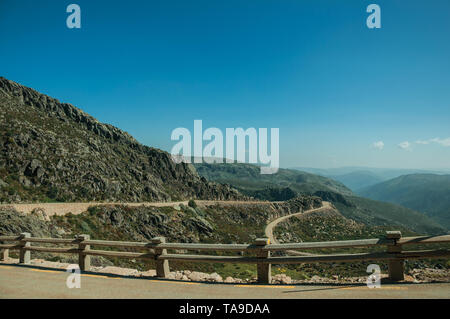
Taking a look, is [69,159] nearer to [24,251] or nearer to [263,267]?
[24,251]

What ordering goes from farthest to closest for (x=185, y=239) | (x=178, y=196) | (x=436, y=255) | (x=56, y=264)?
(x=178, y=196) < (x=185, y=239) < (x=56, y=264) < (x=436, y=255)

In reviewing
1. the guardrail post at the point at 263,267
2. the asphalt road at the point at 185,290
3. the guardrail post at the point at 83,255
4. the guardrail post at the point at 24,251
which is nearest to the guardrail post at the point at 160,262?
the asphalt road at the point at 185,290

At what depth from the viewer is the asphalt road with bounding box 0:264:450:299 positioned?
7218 mm

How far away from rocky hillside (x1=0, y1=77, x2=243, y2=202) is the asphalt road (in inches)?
2017

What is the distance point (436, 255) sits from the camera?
7965mm

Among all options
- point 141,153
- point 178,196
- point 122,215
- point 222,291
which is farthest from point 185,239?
point 222,291

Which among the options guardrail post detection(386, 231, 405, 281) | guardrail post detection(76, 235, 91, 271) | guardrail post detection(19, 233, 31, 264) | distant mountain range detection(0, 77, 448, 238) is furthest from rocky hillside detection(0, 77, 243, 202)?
guardrail post detection(386, 231, 405, 281)

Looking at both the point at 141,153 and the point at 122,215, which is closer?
the point at 122,215

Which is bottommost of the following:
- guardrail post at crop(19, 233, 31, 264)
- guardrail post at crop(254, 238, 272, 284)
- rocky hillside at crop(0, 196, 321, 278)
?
rocky hillside at crop(0, 196, 321, 278)

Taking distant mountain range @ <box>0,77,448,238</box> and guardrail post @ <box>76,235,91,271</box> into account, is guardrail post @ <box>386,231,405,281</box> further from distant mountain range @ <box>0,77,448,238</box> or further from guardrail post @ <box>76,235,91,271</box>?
distant mountain range @ <box>0,77,448,238</box>

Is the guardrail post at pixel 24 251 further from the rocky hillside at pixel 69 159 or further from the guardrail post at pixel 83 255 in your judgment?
the rocky hillside at pixel 69 159

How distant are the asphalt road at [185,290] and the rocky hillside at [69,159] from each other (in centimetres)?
5123
